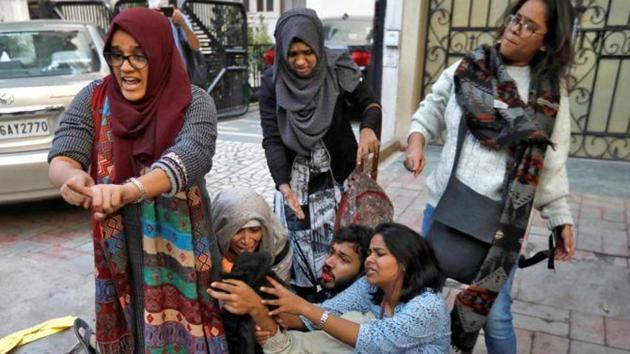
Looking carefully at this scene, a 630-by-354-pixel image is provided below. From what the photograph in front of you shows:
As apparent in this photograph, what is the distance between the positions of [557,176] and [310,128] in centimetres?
100

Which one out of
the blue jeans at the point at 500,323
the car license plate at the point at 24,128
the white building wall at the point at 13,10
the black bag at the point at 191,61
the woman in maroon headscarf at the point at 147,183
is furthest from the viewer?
the white building wall at the point at 13,10

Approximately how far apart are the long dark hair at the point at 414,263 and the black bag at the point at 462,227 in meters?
0.03

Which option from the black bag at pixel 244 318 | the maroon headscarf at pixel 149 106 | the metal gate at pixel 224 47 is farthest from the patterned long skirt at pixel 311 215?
the metal gate at pixel 224 47

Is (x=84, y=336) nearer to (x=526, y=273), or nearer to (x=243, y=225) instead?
(x=243, y=225)

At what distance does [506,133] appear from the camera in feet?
5.17

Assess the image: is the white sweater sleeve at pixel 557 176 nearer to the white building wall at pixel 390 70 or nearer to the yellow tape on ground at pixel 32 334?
the yellow tape on ground at pixel 32 334

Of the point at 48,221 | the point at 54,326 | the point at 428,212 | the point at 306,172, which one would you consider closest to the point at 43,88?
the point at 48,221

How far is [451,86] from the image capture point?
6.01 feet

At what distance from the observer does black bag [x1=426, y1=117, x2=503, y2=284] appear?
1649mm

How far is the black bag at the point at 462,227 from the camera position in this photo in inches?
64.9

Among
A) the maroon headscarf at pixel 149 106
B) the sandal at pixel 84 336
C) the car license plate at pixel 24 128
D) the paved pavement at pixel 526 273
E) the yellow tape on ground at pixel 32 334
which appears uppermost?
the maroon headscarf at pixel 149 106

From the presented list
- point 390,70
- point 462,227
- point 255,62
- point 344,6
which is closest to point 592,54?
point 390,70

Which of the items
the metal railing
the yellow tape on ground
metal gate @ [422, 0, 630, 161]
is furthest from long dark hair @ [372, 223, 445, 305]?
the metal railing

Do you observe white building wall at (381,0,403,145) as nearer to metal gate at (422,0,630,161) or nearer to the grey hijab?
metal gate at (422,0,630,161)
